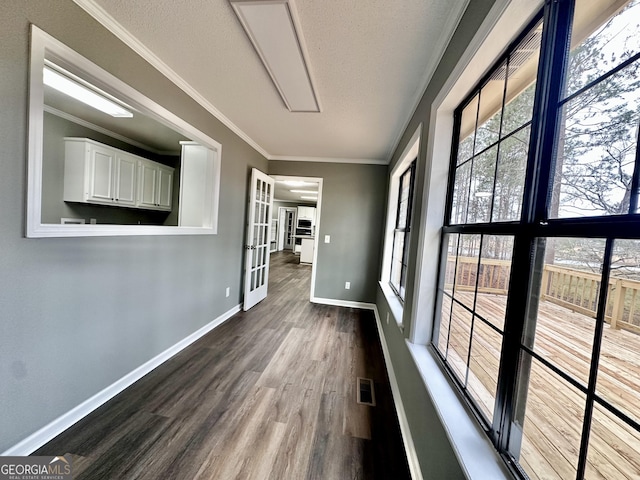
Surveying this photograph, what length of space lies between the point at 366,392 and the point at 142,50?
10.1 ft

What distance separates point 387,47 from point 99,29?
175 centimetres

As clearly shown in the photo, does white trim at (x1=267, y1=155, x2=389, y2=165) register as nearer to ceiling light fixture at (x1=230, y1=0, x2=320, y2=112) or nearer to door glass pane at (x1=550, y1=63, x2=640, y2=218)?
ceiling light fixture at (x1=230, y1=0, x2=320, y2=112)

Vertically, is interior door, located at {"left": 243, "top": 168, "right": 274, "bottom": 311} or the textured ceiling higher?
the textured ceiling

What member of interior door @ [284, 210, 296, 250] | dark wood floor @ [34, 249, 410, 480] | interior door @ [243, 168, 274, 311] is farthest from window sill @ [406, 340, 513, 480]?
interior door @ [284, 210, 296, 250]

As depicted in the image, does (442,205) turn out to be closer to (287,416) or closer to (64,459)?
(287,416)

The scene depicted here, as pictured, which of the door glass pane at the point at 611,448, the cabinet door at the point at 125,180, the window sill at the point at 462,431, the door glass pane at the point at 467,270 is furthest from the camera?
the cabinet door at the point at 125,180

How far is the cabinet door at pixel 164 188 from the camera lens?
4173 millimetres

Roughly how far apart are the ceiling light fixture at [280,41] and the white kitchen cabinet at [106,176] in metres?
2.58

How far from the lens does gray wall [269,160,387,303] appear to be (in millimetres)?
4309

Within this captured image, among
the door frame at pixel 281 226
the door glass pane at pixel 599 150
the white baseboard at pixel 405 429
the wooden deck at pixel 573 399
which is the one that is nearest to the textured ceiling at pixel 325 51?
the door glass pane at pixel 599 150

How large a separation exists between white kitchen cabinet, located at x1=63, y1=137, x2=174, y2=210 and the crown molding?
1652 mm

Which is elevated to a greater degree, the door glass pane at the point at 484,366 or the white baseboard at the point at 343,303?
the door glass pane at the point at 484,366

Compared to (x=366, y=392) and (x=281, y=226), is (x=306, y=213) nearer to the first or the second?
(x=281, y=226)

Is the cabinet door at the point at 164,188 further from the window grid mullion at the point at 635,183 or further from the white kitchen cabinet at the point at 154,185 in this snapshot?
the window grid mullion at the point at 635,183
